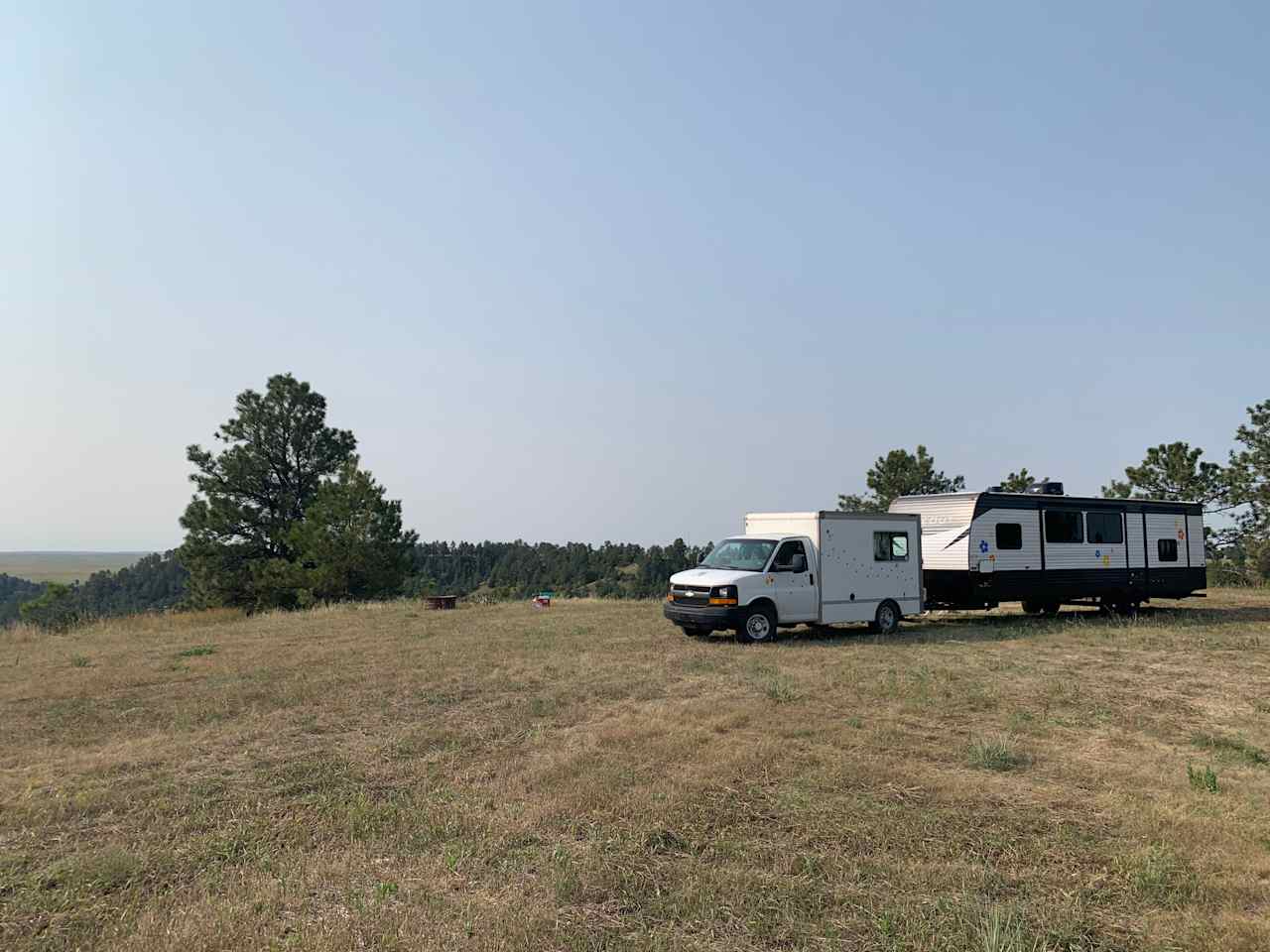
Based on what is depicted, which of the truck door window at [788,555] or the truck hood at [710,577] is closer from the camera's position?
the truck hood at [710,577]

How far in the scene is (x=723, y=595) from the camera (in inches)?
610

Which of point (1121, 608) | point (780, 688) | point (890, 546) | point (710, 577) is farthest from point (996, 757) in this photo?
point (1121, 608)

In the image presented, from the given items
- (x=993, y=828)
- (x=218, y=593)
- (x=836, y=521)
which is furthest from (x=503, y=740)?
(x=218, y=593)

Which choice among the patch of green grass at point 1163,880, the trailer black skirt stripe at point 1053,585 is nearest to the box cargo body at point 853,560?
the trailer black skirt stripe at point 1053,585

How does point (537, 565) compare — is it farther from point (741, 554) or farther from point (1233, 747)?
point (1233, 747)

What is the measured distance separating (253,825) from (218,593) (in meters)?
38.4

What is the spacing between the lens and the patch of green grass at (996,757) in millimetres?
7004

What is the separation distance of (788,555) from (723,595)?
5.61 ft

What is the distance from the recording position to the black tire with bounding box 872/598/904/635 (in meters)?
17.2

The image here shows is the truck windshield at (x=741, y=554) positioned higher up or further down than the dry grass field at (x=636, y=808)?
higher up

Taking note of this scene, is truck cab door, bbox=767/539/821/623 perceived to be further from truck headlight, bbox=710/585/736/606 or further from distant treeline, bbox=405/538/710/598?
distant treeline, bbox=405/538/710/598

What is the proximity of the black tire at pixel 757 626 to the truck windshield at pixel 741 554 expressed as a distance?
835 millimetres

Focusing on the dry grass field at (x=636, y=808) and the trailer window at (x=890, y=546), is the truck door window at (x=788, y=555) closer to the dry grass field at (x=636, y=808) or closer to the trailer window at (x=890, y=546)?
the trailer window at (x=890, y=546)

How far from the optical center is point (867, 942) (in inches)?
155
